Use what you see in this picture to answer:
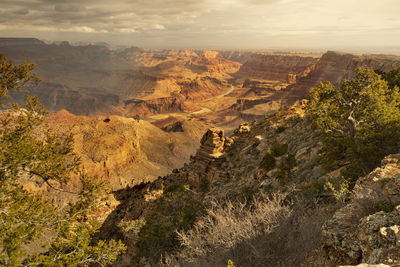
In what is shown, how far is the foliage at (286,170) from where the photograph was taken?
16.8 metres

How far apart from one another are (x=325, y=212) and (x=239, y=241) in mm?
3338

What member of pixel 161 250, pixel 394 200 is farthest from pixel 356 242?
pixel 161 250

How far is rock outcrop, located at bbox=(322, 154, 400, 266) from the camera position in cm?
432

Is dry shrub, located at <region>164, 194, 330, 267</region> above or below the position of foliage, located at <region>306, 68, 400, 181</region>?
below

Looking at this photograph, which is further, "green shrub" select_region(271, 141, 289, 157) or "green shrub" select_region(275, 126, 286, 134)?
"green shrub" select_region(275, 126, 286, 134)

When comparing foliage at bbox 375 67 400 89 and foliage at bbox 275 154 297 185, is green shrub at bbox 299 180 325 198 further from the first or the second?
foliage at bbox 375 67 400 89

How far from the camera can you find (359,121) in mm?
13711

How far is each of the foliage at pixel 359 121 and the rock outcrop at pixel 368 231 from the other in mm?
5592

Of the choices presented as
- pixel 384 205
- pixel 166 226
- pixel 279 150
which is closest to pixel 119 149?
pixel 166 226

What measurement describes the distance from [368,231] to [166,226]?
16829 millimetres

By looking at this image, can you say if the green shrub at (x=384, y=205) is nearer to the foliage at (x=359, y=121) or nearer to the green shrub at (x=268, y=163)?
the foliage at (x=359, y=121)

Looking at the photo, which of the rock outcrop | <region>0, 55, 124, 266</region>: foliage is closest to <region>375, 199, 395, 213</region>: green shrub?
the rock outcrop

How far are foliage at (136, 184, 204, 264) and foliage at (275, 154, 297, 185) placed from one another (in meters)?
6.40

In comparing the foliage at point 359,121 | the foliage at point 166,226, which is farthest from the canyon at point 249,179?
the foliage at point 166,226
